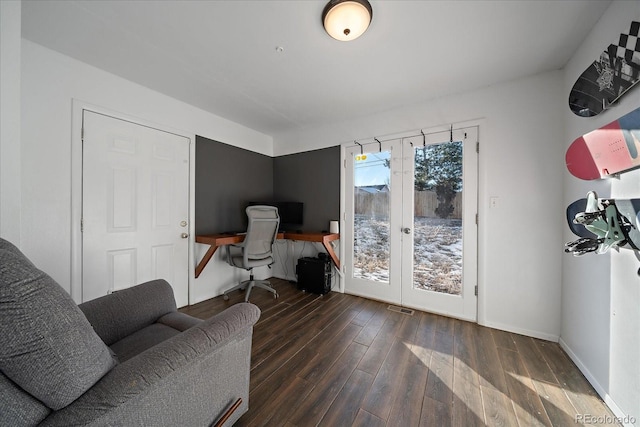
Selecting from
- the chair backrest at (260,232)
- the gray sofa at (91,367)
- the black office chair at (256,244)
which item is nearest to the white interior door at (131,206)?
the black office chair at (256,244)

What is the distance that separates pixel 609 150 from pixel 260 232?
301cm

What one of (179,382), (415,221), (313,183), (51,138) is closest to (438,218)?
(415,221)

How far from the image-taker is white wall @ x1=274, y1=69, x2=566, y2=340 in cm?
202

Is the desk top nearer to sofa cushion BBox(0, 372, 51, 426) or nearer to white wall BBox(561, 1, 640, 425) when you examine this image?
sofa cushion BBox(0, 372, 51, 426)

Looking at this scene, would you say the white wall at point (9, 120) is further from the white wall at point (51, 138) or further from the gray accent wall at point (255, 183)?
the gray accent wall at point (255, 183)

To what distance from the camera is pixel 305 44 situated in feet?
5.73

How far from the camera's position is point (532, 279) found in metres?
2.10

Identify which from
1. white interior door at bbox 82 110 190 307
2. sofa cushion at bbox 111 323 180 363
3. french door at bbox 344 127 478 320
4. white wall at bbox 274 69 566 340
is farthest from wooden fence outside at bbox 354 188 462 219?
sofa cushion at bbox 111 323 180 363

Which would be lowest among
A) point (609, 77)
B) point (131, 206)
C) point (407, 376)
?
point (407, 376)

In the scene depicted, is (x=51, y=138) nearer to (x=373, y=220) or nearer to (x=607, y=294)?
(x=373, y=220)

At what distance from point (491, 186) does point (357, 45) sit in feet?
6.16

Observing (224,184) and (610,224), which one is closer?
(610,224)

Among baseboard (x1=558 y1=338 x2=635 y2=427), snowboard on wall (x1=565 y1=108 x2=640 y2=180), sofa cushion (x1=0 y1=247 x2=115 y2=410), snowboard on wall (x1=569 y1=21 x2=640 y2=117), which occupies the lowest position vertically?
baseboard (x1=558 y1=338 x2=635 y2=427)

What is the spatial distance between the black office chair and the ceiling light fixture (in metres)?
1.94
